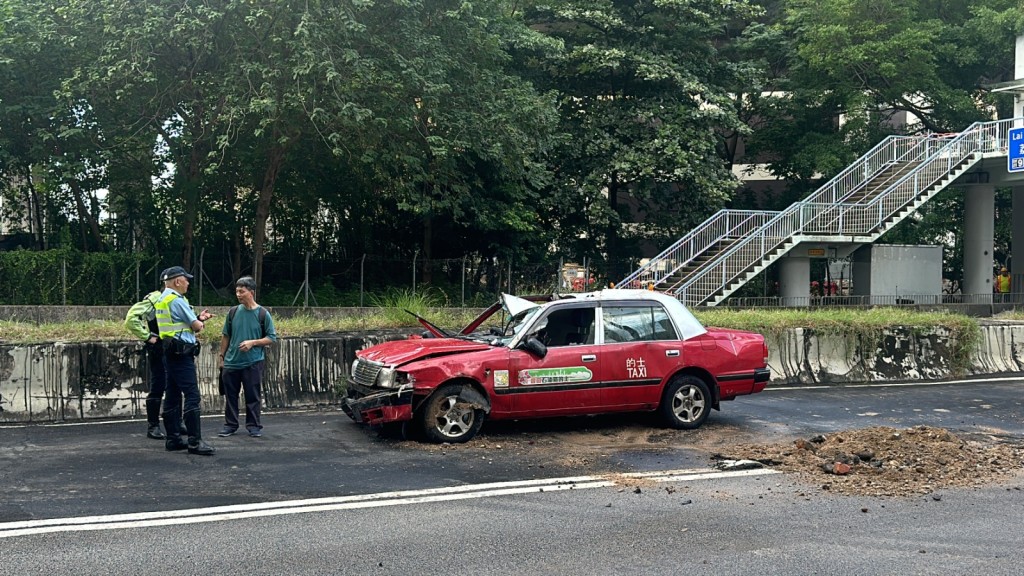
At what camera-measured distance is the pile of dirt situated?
749 cm

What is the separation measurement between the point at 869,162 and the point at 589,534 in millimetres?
25565

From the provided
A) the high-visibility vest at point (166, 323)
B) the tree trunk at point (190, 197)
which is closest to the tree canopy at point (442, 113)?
the tree trunk at point (190, 197)

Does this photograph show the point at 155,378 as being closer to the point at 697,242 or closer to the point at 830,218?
the point at 697,242

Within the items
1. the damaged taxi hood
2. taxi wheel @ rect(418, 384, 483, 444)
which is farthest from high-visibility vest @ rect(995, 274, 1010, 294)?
taxi wheel @ rect(418, 384, 483, 444)

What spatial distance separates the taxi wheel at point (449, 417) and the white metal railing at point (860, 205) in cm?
1613

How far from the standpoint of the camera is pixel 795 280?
2739 centimetres

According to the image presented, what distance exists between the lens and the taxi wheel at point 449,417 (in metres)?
8.88

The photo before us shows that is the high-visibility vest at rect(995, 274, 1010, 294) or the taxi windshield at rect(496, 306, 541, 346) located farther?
the high-visibility vest at rect(995, 274, 1010, 294)

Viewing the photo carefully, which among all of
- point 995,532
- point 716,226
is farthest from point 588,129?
point 995,532

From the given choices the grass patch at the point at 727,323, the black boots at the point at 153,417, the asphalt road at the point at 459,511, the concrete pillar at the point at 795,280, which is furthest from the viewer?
the concrete pillar at the point at 795,280

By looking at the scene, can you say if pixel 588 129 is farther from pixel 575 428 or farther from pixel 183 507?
pixel 183 507

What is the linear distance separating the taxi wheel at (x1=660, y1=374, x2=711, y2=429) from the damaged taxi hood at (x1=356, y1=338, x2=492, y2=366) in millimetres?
2091

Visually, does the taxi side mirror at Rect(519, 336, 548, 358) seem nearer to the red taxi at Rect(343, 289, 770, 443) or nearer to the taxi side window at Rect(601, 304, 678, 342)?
the red taxi at Rect(343, 289, 770, 443)

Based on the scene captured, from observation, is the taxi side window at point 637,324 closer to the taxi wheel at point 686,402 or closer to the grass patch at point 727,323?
the taxi wheel at point 686,402
